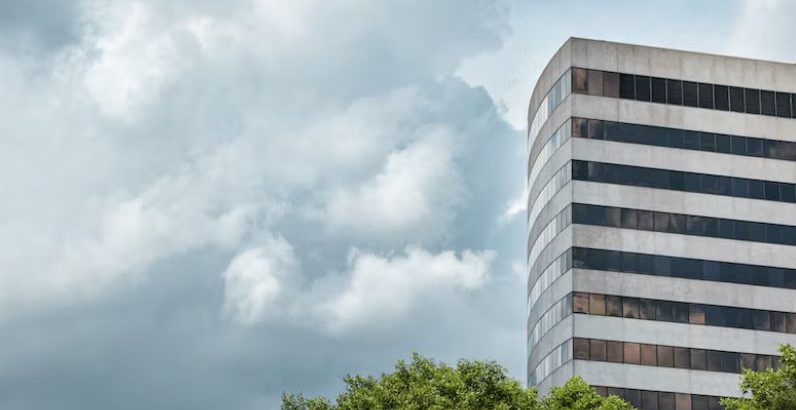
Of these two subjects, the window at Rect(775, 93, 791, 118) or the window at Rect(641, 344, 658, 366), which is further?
the window at Rect(775, 93, 791, 118)

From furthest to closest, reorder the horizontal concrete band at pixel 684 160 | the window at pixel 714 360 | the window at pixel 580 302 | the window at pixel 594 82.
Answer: the window at pixel 594 82
the horizontal concrete band at pixel 684 160
the window at pixel 714 360
the window at pixel 580 302

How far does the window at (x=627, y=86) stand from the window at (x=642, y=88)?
1.17 ft

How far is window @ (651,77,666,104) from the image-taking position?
109000mm

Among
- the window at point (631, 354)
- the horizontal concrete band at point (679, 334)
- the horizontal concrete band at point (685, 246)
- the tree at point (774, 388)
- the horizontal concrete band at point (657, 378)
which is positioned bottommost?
the tree at point (774, 388)

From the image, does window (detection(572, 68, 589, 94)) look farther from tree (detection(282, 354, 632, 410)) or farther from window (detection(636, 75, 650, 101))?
tree (detection(282, 354, 632, 410))

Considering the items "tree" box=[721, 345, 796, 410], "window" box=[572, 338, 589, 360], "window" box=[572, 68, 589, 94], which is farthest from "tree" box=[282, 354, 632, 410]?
"window" box=[572, 68, 589, 94]

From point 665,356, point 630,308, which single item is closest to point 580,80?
point 630,308

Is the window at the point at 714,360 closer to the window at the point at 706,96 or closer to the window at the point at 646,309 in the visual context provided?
the window at the point at 646,309

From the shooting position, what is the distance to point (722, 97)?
4341 inches

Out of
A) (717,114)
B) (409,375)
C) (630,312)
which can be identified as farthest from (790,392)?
(717,114)

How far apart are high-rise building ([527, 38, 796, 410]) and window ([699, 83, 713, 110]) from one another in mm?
105

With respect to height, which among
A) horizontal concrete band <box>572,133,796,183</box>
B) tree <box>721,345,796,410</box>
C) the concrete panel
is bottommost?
tree <box>721,345,796,410</box>

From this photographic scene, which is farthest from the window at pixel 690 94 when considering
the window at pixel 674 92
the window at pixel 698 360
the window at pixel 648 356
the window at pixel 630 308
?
the window at pixel 648 356

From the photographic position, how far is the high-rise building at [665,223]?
104m
